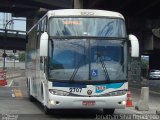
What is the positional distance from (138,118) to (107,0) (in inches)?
1273

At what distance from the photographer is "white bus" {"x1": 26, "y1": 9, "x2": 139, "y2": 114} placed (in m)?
15.2

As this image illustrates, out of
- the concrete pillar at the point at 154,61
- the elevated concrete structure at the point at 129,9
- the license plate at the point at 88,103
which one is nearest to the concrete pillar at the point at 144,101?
the license plate at the point at 88,103

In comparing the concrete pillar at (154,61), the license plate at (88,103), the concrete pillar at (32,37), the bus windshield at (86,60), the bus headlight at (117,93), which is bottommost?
the concrete pillar at (154,61)

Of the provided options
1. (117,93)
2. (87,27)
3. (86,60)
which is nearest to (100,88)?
(117,93)

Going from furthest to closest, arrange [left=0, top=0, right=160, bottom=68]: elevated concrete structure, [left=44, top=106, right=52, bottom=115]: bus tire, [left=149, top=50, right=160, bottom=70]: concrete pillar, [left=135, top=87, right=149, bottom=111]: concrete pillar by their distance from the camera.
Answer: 1. [left=149, top=50, right=160, bottom=70]: concrete pillar
2. [left=0, top=0, right=160, bottom=68]: elevated concrete structure
3. [left=135, top=87, right=149, bottom=111]: concrete pillar
4. [left=44, top=106, right=52, bottom=115]: bus tire

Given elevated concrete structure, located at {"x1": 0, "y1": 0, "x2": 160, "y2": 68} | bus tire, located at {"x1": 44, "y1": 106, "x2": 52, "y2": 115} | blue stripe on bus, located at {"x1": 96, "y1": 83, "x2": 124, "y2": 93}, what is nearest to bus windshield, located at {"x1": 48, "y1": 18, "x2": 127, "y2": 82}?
blue stripe on bus, located at {"x1": 96, "y1": 83, "x2": 124, "y2": 93}

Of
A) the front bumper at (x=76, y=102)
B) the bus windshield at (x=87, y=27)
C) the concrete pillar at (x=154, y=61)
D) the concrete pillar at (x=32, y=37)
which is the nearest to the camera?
the front bumper at (x=76, y=102)

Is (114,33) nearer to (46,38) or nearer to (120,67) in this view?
(120,67)

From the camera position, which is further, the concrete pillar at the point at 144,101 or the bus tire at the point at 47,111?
the concrete pillar at the point at 144,101

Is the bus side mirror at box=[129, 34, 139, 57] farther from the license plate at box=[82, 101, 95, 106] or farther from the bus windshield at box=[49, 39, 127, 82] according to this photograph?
the license plate at box=[82, 101, 95, 106]

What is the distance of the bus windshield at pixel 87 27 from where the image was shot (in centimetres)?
1581

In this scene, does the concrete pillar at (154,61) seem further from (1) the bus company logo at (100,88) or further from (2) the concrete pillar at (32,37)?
(1) the bus company logo at (100,88)

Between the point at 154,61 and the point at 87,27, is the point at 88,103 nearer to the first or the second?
the point at 87,27

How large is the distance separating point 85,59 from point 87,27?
1077 millimetres
